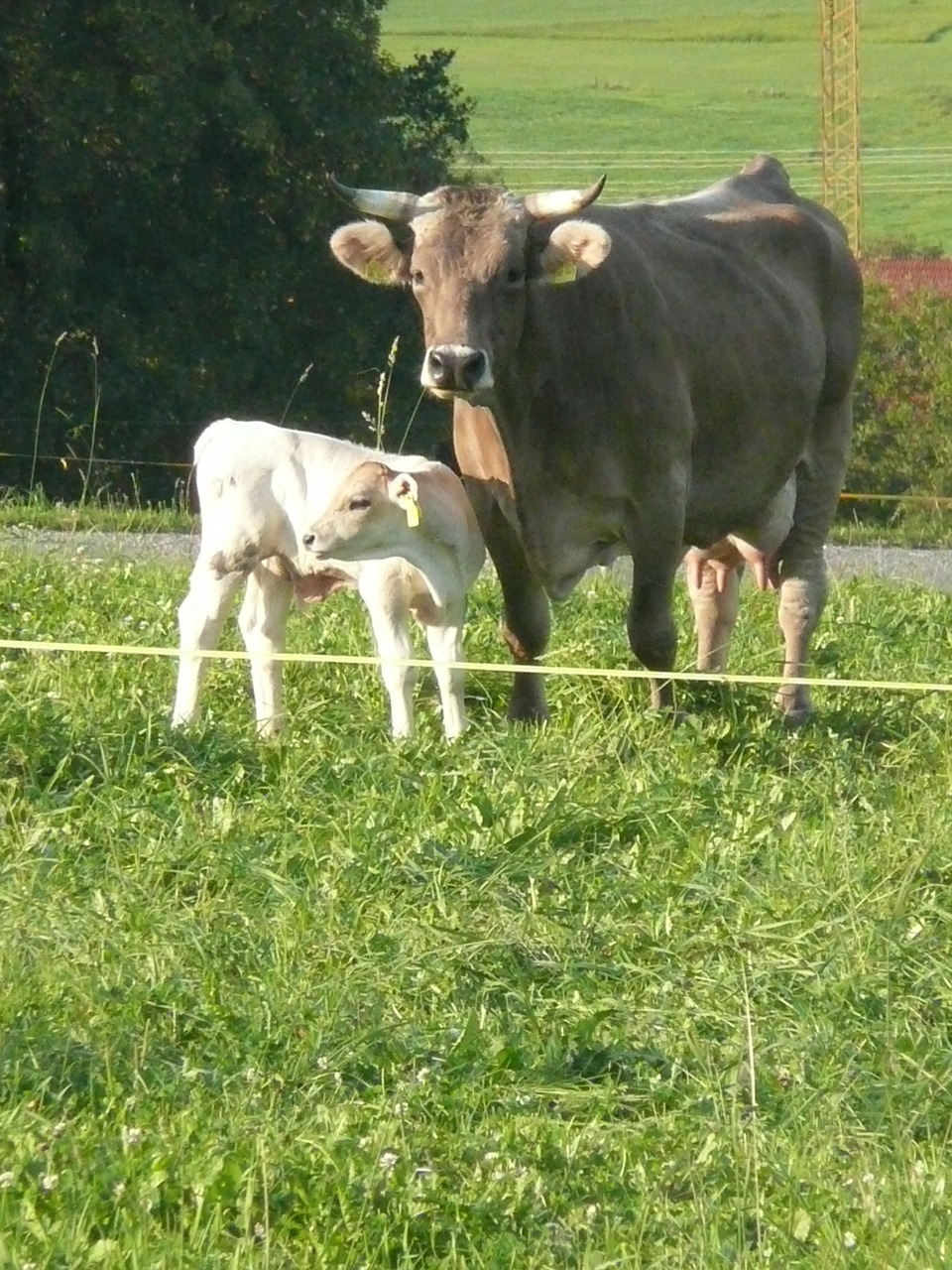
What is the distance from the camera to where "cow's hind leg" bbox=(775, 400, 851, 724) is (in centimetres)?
882

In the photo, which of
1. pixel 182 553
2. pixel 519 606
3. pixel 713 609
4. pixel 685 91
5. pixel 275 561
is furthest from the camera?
pixel 685 91

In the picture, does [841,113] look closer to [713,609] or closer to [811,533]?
[811,533]

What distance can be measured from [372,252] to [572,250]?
2.56 feet

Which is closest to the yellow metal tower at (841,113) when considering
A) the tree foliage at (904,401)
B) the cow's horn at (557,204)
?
the tree foliage at (904,401)

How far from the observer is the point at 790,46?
60.1 meters

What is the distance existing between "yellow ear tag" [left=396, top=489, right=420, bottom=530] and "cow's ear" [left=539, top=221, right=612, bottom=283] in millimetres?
928

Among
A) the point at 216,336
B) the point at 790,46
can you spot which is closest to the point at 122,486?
the point at 216,336

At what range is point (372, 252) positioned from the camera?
7547 millimetres

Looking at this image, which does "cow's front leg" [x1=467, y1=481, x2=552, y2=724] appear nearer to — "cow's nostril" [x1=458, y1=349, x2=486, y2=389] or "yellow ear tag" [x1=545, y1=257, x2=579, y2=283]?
"yellow ear tag" [x1=545, y1=257, x2=579, y2=283]

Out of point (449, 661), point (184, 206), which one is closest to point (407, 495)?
point (449, 661)

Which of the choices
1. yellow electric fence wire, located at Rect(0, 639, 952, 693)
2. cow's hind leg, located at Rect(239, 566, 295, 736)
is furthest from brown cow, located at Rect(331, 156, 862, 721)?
cow's hind leg, located at Rect(239, 566, 295, 736)

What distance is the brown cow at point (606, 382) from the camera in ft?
23.5

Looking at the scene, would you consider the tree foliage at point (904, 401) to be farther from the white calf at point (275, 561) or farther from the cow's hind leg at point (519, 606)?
the white calf at point (275, 561)

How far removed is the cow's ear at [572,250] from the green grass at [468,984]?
4.89ft
